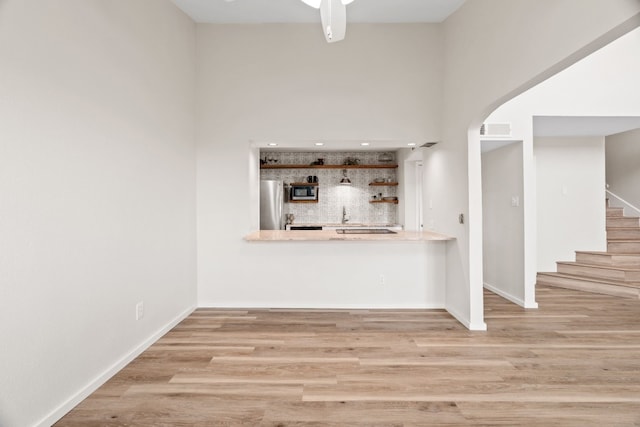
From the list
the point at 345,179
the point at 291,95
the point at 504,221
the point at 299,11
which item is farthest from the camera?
the point at 345,179

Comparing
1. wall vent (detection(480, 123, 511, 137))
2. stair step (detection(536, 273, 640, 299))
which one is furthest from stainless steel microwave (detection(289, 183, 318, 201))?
stair step (detection(536, 273, 640, 299))

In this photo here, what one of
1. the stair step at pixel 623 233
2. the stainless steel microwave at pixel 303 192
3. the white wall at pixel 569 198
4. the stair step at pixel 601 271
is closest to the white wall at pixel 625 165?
the stair step at pixel 623 233

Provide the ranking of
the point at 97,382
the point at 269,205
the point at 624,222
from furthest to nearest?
the point at 624,222 → the point at 269,205 → the point at 97,382

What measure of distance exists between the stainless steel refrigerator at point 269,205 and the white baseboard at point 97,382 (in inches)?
88.3

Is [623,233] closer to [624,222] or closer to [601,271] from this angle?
[624,222]

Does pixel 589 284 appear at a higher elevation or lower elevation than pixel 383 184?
lower

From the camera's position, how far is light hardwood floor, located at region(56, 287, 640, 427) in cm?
194

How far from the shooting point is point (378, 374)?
2389 mm

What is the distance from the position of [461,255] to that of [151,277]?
294 cm

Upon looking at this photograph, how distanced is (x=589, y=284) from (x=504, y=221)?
1.61 m

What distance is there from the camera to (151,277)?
292 centimetres

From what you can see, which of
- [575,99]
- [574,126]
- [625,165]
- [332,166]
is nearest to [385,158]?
[332,166]

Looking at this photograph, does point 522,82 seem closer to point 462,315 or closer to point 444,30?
point 444,30

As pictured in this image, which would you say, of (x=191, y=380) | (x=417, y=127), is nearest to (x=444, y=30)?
(x=417, y=127)
